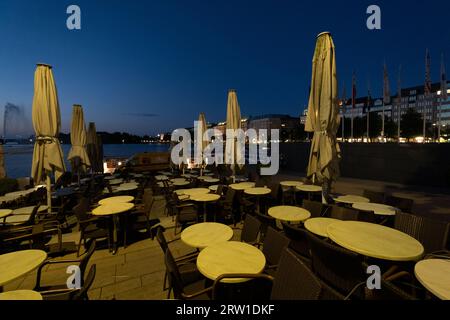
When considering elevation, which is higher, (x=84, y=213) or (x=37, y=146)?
(x=37, y=146)

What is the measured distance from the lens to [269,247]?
262 cm

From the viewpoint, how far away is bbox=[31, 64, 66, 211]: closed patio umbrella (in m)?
4.51

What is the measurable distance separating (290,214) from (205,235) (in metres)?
1.60

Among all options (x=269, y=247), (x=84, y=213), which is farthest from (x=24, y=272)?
(x=269, y=247)

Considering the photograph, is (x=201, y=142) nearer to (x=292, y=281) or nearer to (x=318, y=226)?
(x=318, y=226)

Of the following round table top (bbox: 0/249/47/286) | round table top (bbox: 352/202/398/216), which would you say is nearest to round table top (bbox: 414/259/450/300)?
round table top (bbox: 352/202/398/216)

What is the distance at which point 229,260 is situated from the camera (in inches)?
86.0

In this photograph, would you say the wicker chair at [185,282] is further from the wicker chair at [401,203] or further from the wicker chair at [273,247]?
the wicker chair at [401,203]

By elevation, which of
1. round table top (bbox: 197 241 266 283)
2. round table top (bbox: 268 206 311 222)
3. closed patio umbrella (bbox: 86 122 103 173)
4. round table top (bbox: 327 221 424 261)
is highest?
closed patio umbrella (bbox: 86 122 103 173)

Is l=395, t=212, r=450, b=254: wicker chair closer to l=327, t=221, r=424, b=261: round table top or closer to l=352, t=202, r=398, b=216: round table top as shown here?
l=352, t=202, r=398, b=216: round table top

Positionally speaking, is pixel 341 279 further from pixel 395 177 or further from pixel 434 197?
pixel 395 177

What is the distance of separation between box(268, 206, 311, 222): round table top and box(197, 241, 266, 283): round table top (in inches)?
45.8
